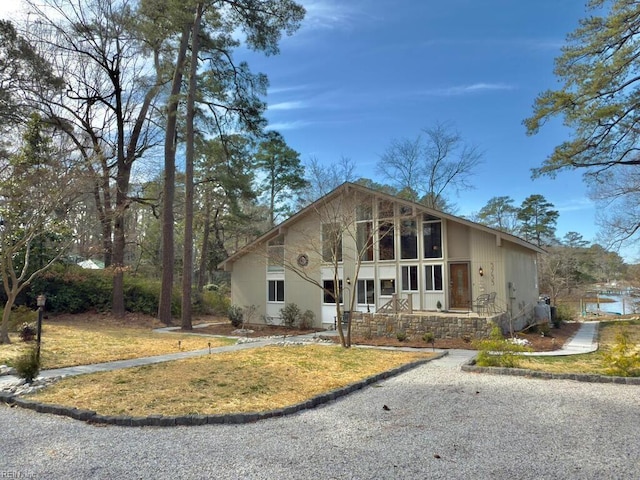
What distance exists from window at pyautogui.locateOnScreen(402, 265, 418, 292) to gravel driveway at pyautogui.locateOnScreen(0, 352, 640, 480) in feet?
34.8

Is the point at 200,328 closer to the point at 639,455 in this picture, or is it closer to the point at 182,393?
the point at 182,393

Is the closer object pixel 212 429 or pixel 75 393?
pixel 212 429

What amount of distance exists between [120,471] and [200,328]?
48.9 ft

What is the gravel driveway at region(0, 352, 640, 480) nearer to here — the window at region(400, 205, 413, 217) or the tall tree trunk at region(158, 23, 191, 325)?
the window at region(400, 205, 413, 217)

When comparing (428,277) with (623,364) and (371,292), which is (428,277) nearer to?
(371,292)

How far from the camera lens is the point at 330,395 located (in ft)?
19.2

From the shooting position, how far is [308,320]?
59.9 feet

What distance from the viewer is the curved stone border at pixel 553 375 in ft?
22.4

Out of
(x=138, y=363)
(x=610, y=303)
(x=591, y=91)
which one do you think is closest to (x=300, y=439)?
(x=138, y=363)

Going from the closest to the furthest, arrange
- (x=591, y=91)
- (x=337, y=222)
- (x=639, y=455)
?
(x=639, y=455), (x=337, y=222), (x=591, y=91)

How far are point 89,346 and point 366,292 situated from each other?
1052cm

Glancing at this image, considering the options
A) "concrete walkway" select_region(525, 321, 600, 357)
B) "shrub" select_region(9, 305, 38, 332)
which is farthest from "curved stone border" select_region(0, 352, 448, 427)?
"shrub" select_region(9, 305, 38, 332)

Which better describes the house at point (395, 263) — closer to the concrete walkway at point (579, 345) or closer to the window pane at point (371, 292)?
the window pane at point (371, 292)

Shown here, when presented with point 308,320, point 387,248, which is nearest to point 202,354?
point 308,320
